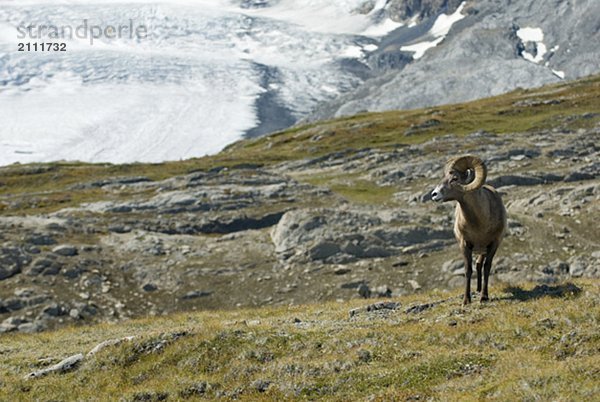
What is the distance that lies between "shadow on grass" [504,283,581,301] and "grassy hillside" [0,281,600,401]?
1.4 inches

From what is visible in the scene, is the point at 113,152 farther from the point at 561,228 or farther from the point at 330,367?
the point at 330,367

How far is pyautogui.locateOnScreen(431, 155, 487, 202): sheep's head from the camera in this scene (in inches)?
690

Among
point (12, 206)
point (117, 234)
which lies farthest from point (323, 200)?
point (12, 206)

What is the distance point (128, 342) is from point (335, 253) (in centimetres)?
2339

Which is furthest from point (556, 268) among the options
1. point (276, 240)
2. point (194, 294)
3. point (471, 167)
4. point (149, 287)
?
point (149, 287)

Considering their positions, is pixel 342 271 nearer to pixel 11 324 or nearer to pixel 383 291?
pixel 383 291

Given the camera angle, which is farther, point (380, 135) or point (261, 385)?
point (380, 135)

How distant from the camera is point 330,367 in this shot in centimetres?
1444

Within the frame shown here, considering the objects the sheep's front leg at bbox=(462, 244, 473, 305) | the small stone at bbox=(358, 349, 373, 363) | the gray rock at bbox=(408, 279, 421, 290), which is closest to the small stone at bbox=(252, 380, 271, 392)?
the small stone at bbox=(358, 349, 373, 363)

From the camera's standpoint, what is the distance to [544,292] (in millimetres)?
18547

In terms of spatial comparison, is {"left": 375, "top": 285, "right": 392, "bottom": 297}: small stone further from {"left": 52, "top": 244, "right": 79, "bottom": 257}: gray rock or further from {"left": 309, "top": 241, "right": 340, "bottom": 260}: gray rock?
{"left": 52, "top": 244, "right": 79, "bottom": 257}: gray rock

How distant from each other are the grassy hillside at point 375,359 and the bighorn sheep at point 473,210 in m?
1.44

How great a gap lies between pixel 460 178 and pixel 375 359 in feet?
20.3

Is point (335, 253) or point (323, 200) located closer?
point (335, 253)
